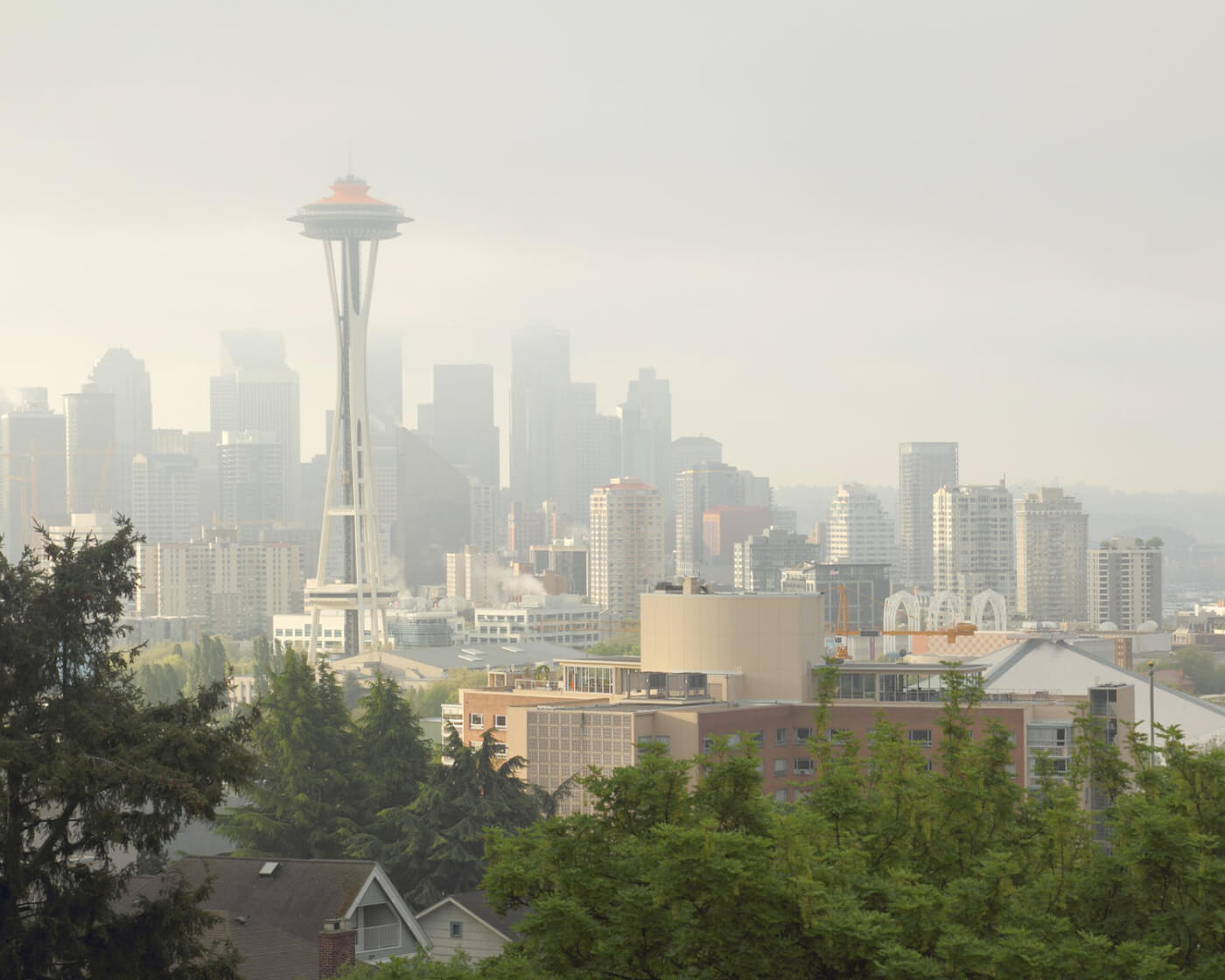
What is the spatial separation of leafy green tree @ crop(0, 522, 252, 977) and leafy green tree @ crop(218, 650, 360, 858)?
2383 cm

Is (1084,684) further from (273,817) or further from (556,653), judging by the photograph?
(556,653)

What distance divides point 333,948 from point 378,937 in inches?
133

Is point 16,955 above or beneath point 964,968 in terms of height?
→ beneath

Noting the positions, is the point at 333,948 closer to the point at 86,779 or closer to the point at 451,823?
the point at 86,779

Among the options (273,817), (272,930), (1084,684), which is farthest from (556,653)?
(272,930)

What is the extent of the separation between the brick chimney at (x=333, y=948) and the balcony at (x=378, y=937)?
225 centimetres

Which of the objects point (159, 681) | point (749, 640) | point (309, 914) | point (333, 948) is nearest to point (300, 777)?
point (309, 914)

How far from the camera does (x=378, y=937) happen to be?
3553 centimetres

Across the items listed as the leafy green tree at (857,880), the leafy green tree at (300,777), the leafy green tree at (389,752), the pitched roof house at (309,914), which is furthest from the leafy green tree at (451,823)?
the leafy green tree at (857,880)

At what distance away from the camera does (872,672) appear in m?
67.2

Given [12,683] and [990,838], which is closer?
[990,838]

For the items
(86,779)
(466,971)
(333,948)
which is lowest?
(333,948)

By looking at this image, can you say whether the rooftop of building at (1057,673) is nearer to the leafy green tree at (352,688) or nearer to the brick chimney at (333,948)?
the brick chimney at (333,948)

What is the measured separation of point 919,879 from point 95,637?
12.9 metres
